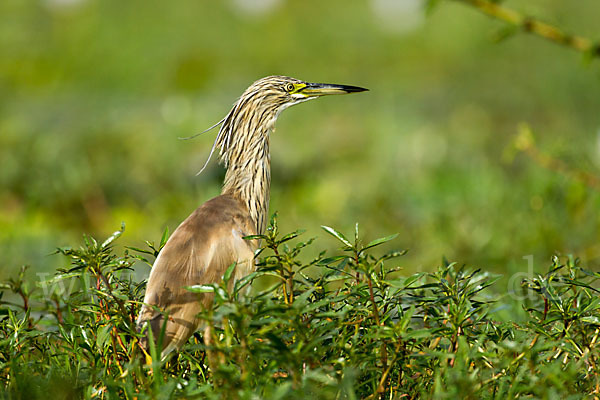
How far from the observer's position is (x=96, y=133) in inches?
215

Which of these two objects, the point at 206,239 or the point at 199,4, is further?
the point at 199,4

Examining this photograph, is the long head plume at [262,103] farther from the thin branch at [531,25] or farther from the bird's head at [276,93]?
the thin branch at [531,25]

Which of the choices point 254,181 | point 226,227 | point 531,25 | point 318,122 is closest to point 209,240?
point 226,227

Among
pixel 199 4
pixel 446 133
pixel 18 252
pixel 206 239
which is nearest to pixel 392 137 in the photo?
pixel 446 133

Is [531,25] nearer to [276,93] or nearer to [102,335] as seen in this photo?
[276,93]

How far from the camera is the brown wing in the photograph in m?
1.74

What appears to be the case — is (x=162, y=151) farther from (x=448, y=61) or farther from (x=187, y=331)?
(x=448, y=61)

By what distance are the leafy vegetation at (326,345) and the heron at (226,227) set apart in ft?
0.24

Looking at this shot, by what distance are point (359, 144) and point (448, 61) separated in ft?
10.3

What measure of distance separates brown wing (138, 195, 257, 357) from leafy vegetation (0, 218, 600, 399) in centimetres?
6

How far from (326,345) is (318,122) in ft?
16.5

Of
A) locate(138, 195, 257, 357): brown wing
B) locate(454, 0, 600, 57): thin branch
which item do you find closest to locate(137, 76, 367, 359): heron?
locate(138, 195, 257, 357): brown wing

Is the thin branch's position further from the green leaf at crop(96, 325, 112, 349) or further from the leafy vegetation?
the green leaf at crop(96, 325, 112, 349)

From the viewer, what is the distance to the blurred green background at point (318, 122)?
374 cm
